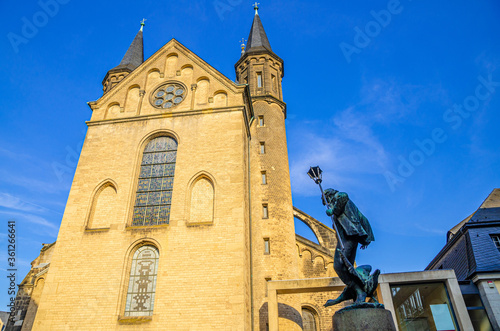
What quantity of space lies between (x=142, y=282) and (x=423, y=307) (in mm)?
11185

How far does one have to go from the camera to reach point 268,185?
62.2ft

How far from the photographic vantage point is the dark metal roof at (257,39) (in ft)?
81.9

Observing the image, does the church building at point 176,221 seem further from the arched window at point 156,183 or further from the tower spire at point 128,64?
the tower spire at point 128,64

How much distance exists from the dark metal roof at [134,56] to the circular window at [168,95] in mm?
10551

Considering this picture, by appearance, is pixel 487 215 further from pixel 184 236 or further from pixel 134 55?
pixel 134 55

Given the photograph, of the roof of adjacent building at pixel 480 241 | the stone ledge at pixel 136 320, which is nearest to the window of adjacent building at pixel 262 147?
the stone ledge at pixel 136 320

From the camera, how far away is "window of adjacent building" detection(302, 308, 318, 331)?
18.3 m

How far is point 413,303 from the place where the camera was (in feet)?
51.4

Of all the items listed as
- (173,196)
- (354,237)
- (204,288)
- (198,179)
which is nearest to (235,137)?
(198,179)

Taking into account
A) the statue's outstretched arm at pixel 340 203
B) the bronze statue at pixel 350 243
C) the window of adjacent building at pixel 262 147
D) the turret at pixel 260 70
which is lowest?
the bronze statue at pixel 350 243

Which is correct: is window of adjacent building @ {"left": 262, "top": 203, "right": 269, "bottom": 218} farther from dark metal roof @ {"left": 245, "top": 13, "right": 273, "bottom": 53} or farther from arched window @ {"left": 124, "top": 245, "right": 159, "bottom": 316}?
dark metal roof @ {"left": 245, "top": 13, "right": 273, "bottom": 53}

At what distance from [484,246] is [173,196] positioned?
14951 mm

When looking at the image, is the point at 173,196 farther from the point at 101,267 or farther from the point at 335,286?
the point at 335,286

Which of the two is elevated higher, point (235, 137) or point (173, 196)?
point (235, 137)
